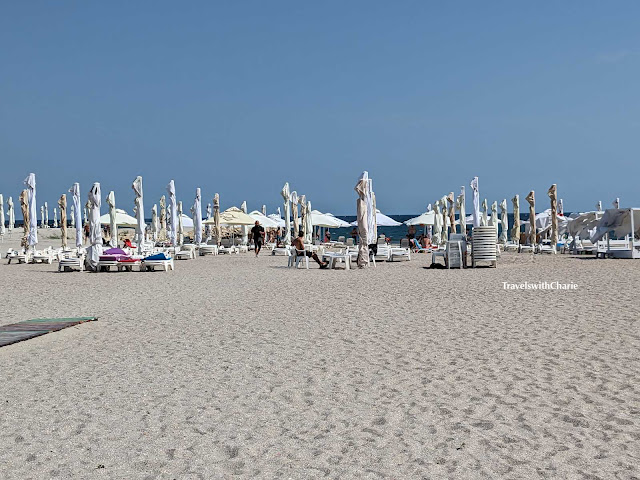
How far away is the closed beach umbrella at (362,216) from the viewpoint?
644 inches

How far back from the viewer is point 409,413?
412cm

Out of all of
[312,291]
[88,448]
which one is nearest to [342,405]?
[88,448]

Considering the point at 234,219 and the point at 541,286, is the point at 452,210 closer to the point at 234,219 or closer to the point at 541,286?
the point at 234,219

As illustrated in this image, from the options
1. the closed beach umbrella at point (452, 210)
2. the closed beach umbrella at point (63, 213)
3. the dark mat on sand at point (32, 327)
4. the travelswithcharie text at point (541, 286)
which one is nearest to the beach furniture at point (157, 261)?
the dark mat on sand at point (32, 327)

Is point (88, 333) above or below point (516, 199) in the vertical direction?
below

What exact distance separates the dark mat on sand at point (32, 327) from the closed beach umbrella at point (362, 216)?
8989 mm

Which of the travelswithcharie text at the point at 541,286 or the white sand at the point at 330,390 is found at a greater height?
the travelswithcharie text at the point at 541,286

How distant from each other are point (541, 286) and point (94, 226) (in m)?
10.0

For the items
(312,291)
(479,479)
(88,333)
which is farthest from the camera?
(312,291)

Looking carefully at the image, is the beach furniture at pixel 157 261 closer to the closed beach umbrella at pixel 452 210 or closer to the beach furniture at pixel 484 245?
the beach furniture at pixel 484 245

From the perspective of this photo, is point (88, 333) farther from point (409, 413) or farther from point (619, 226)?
point (619, 226)

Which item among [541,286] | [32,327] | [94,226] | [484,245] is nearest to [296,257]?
[484,245]

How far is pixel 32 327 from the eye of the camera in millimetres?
7477

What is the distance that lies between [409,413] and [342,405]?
1.45 feet
